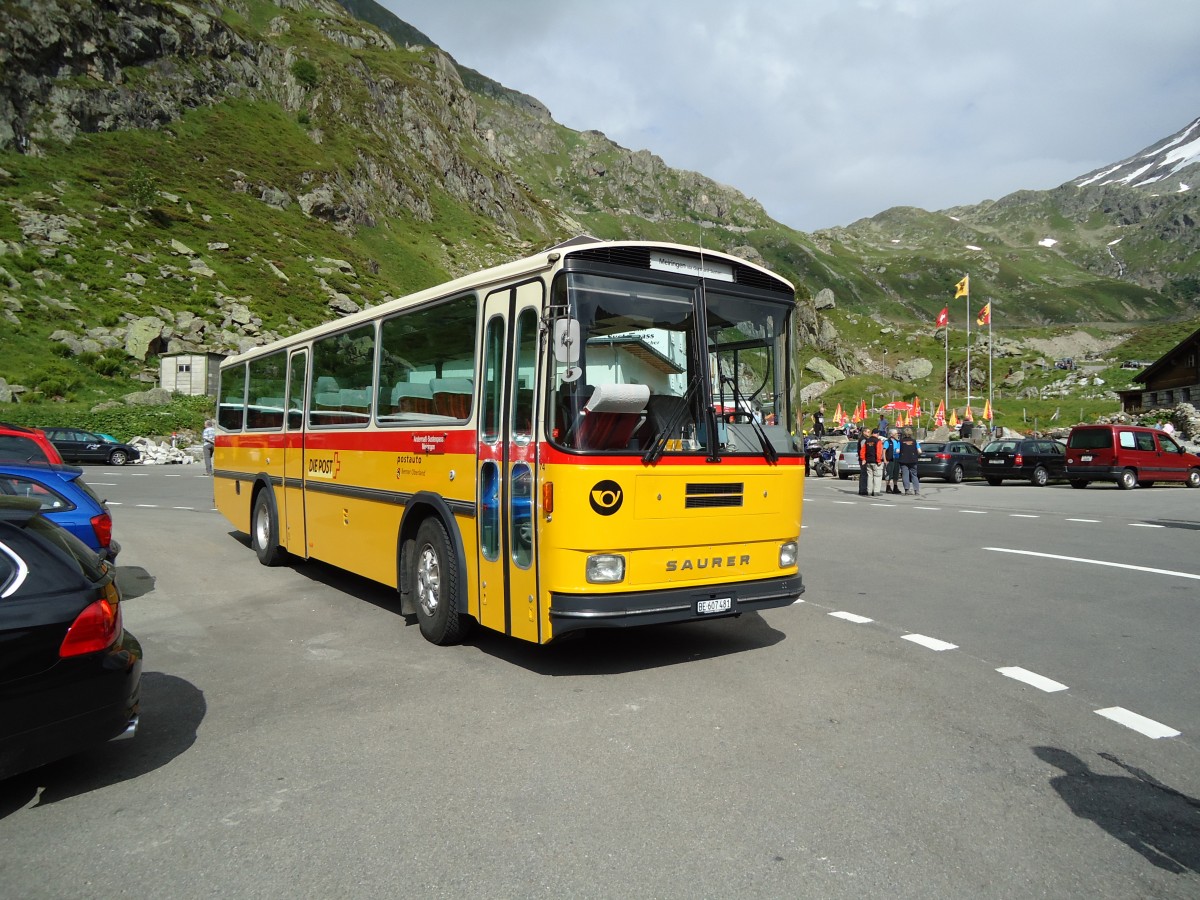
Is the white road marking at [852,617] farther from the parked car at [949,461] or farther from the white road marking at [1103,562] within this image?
the parked car at [949,461]

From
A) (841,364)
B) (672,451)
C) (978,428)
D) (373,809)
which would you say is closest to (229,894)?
(373,809)

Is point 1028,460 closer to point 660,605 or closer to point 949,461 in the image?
point 949,461

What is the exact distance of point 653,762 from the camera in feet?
15.1

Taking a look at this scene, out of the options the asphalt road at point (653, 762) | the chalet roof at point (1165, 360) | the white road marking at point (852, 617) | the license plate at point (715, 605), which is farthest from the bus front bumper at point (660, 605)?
the chalet roof at point (1165, 360)

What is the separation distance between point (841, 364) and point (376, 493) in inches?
4759

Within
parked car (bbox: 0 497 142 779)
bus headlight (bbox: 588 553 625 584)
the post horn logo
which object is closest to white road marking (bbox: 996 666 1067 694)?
bus headlight (bbox: 588 553 625 584)

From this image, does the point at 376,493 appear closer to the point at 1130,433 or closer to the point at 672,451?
the point at 672,451

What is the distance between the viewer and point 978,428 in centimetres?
4497

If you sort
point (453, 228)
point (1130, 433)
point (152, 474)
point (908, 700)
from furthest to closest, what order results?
point (453, 228) < point (152, 474) < point (1130, 433) < point (908, 700)

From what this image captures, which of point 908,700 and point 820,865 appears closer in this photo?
point 820,865

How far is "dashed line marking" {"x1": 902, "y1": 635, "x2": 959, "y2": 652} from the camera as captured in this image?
7063 millimetres

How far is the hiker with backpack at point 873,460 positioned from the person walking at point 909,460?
662mm

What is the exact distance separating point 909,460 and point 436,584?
1997cm

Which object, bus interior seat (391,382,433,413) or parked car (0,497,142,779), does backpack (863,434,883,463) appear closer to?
bus interior seat (391,382,433,413)
